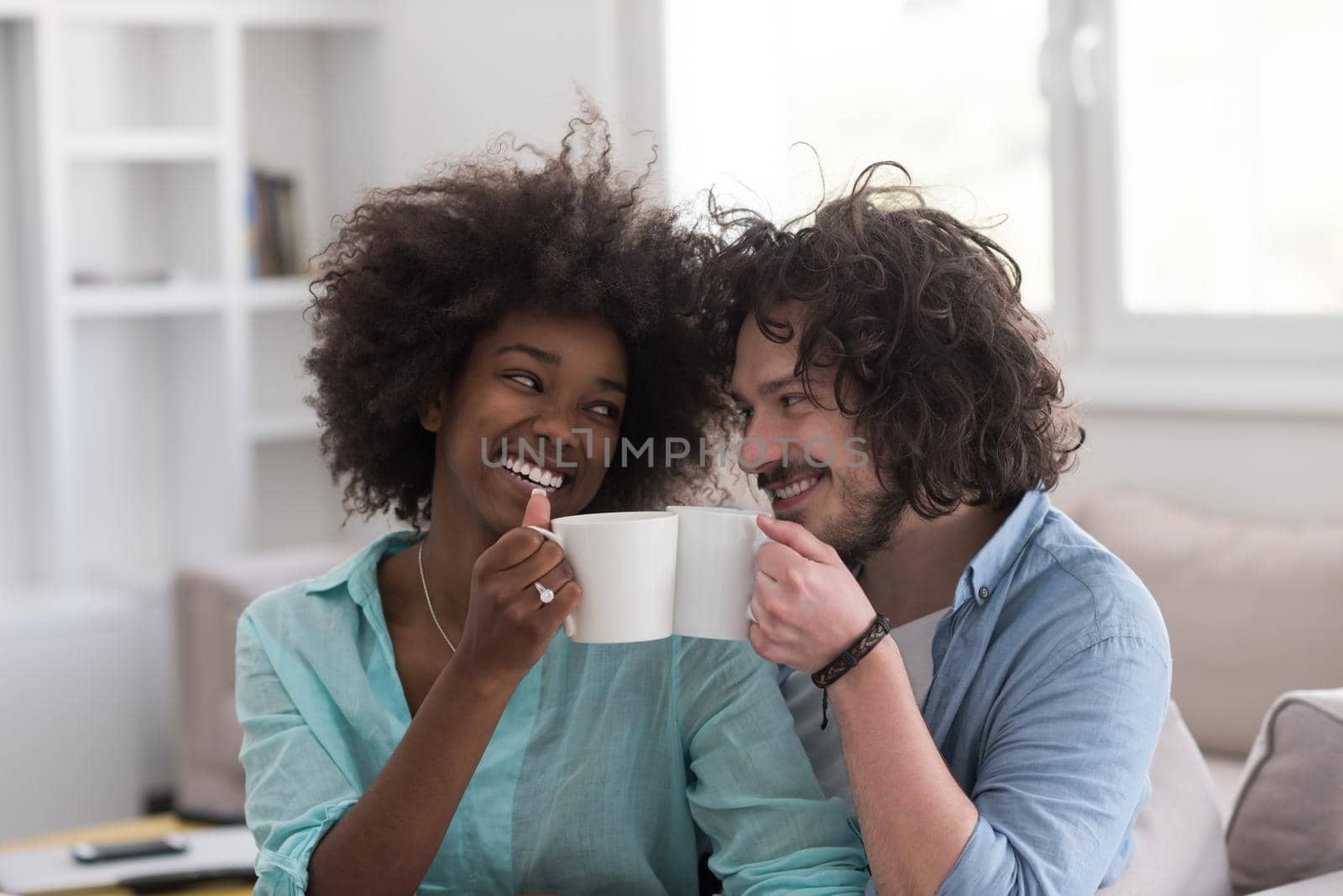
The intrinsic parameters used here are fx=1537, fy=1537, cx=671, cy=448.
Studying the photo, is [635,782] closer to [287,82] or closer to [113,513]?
[113,513]

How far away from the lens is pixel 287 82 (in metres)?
4.09

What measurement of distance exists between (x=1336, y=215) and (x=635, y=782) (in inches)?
77.5

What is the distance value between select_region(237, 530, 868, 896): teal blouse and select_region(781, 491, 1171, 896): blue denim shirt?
0.13 metres

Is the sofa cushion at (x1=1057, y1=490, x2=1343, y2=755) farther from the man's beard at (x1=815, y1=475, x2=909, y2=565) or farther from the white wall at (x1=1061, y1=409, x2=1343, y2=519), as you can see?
the man's beard at (x1=815, y1=475, x2=909, y2=565)

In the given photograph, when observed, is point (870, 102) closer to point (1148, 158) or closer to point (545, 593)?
point (1148, 158)

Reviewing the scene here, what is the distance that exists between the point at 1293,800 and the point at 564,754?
73 cm

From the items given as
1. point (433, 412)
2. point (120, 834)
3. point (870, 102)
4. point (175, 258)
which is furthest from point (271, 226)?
point (433, 412)

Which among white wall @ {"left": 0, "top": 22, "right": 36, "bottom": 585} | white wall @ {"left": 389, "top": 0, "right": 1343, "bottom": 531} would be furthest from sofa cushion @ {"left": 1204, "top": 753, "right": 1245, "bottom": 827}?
white wall @ {"left": 0, "top": 22, "right": 36, "bottom": 585}

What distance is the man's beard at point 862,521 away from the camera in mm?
1382

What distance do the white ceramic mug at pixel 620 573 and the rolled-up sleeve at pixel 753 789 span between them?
21 cm

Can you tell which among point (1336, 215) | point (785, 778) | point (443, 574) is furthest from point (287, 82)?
point (785, 778)

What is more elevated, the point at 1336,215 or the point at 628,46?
the point at 628,46

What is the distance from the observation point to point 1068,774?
1167 millimetres

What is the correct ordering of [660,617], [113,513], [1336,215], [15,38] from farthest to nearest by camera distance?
[113,513] → [15,38] → [1336,215] → [660,617]
